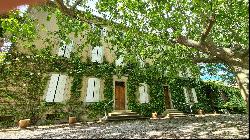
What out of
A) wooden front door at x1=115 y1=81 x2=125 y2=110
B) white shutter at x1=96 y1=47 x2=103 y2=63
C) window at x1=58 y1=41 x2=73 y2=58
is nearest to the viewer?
window at x1=58 y1=41 x2=73 y2=58

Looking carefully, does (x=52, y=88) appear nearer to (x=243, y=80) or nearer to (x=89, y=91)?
(x=89, y=91)

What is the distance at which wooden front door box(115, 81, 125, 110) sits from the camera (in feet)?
54.3

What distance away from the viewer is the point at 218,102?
73.0 ft

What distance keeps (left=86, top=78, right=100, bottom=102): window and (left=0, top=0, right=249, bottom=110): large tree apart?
14.9 feet

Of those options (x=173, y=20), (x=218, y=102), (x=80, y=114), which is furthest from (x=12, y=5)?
(x=218, y=102)

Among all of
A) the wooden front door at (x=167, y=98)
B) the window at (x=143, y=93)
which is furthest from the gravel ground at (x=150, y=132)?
the wooden front door at (x=167, y=98)

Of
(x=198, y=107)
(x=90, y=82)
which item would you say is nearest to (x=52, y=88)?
(x=90, y=82)

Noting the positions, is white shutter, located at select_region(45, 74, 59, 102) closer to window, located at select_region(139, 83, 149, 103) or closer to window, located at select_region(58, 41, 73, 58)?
window, located at select_region(58, 41, 73, 58)

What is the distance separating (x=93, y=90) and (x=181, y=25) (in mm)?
7933

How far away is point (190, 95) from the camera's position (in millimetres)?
20750

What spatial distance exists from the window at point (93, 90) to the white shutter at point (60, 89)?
4.98 feet

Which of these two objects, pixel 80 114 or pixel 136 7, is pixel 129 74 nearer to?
pixel 80 114

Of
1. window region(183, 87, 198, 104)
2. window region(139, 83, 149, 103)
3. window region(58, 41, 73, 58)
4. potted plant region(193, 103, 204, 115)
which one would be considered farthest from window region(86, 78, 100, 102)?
potted plant region(193, 103, 204, 115)

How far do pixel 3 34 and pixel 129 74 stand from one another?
27.2 feet
